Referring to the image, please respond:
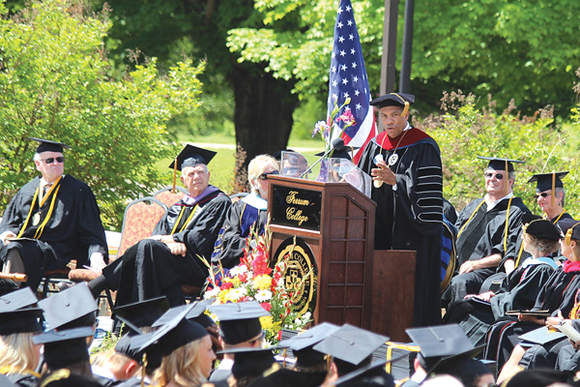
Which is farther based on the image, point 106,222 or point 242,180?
point 242,180

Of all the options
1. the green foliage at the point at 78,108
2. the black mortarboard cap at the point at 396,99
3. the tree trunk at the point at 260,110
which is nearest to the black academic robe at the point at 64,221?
the green foliage at the point at 78,108

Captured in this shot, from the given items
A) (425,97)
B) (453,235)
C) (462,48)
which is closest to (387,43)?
(453,235)

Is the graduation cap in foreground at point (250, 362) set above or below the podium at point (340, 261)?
A: below

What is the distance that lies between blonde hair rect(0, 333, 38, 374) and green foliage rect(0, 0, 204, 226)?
633 centimetres

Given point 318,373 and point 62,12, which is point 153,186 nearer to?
point 62,12

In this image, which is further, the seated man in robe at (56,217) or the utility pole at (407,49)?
the utility pole at (407,49)

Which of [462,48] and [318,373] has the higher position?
[462,48]

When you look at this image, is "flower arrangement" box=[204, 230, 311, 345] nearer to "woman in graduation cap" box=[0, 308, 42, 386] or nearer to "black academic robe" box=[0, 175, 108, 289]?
"woman in graduation cap" box=[0, 308, 42, 386]

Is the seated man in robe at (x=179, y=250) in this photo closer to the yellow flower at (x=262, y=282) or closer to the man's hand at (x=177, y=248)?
the man's hand at (x=177, y=248)

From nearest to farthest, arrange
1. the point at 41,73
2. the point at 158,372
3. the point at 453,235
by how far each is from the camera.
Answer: the point at 158,372, the point at 453,235, the point at 41,73

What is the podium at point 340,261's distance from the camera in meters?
6.61

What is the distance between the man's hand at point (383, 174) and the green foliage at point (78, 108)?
5.38m

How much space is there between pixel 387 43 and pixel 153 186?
385cm

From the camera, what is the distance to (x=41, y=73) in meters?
11.1
